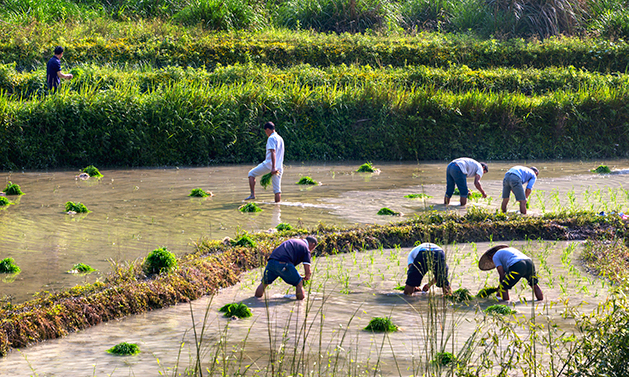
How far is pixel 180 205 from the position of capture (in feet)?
40.6

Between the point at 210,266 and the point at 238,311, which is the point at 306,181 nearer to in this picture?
the point at 210,266

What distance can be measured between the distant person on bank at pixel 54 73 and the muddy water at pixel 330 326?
1167 cm

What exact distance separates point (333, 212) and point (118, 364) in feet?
22.1

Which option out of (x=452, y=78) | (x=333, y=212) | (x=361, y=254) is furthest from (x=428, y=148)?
(x=361, y=254)

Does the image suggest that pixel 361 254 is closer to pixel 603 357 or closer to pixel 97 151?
pixel 603 357

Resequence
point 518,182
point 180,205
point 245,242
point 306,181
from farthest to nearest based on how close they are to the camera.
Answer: point 306,181 < point 180,205 < point 518,182 < point 245,242

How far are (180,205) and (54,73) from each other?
8216mm

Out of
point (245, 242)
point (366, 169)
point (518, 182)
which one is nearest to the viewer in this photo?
point (245, 242)

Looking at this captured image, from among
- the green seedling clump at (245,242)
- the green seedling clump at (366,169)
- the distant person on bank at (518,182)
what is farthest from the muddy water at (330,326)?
the green seedling clump at (366,169)

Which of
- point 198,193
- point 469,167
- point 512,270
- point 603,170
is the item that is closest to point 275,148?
point 198,193

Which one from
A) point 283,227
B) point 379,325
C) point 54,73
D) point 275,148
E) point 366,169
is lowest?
point 379,325

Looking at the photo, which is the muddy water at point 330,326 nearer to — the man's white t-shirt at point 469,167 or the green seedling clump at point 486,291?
the green seedling clump at point 486,291

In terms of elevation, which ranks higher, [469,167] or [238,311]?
[469,167]

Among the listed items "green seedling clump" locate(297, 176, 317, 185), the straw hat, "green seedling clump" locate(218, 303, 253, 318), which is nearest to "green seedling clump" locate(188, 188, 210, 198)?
"green seedling clump" locate(297, 176, 317, 185)
